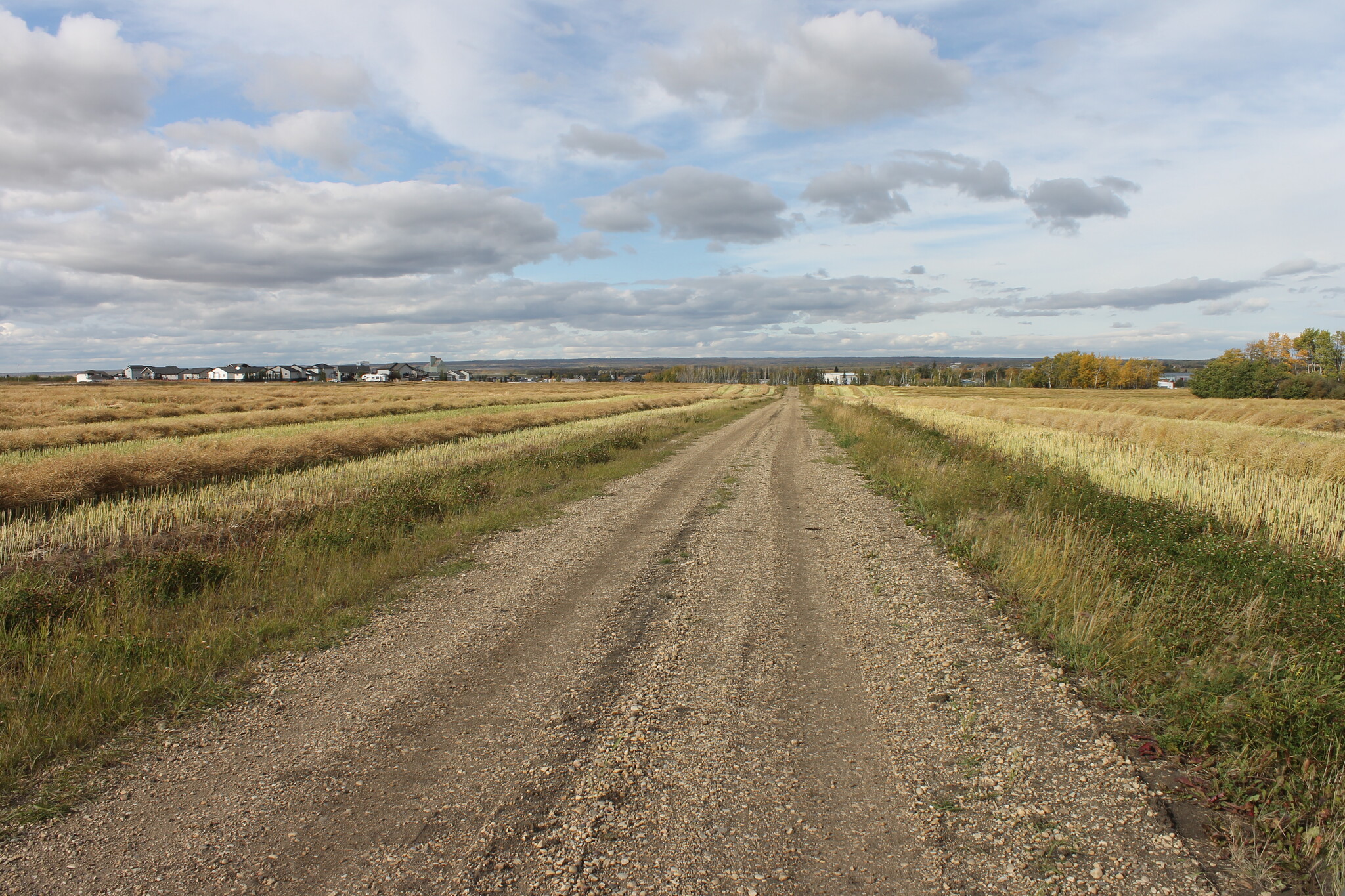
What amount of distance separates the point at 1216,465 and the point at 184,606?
61.2ft

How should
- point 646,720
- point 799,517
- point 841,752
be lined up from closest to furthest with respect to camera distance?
point 841,752, point 646,720, point 799,517

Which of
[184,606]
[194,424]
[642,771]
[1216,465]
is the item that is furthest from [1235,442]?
[194,424]

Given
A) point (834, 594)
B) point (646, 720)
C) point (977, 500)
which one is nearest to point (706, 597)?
point (834, 594)

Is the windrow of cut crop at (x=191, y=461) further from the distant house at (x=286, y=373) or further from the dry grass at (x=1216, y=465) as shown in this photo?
the distant house at (x=286, y=373)

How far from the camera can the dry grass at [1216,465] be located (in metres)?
9.55

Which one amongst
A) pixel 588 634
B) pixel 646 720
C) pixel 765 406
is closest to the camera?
pixel 646 720

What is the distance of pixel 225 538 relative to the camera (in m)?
9.30

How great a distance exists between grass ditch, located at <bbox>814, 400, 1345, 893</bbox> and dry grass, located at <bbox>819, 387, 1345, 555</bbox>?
2.45 ft

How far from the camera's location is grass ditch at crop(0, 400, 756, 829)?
448 cm

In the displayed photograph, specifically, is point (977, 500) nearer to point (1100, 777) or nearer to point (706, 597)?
point (706, 597)

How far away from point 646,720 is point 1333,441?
976 inches

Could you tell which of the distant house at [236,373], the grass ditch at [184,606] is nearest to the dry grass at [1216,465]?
the grass ditch at [184,606]

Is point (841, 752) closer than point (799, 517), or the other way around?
point (841, 752)

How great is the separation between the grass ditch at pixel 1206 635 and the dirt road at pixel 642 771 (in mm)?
460
